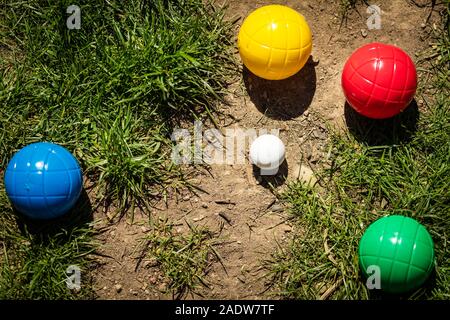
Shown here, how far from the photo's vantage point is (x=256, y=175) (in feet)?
14.3

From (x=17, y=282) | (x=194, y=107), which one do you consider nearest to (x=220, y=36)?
(x=194, y=107)

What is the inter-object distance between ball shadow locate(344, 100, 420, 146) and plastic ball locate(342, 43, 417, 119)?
1.00 ft

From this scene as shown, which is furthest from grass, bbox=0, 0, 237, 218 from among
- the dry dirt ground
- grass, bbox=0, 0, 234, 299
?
the dry dirt ground

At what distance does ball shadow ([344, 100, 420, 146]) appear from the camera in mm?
4355

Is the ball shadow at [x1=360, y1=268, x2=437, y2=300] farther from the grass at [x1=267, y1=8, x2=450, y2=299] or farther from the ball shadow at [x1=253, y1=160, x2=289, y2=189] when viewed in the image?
the ball shadow at [x1=253, y1=160, x2=289, y2=189]

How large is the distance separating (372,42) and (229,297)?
2.20 metres

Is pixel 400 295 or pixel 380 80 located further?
pixel 400 295

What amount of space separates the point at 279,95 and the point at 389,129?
86 centimetres

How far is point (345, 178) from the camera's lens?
433cm

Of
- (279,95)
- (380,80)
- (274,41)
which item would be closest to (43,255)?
(279,95)

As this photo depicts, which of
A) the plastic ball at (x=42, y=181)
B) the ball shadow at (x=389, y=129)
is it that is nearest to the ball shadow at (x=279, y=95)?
the ball shadow at (x=389, y=129)

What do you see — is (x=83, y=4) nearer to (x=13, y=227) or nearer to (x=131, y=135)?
(x=131, y=135)

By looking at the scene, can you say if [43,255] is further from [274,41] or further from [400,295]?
[400,295]

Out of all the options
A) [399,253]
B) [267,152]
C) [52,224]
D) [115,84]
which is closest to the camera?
[399,253]
